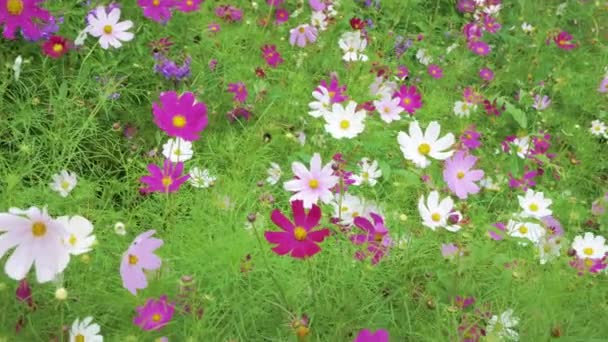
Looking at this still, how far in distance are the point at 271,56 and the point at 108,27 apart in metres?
0.57

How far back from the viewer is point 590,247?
149 cm

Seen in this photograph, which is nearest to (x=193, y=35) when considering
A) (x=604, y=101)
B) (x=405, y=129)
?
(x=405, y=129)

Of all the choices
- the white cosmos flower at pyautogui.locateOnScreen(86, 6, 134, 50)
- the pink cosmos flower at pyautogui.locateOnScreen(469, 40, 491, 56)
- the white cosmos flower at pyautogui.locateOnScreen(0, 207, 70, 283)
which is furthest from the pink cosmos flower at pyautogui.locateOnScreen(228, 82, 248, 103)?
the pink cosmos flower at pyautogui.locateOnScreen(469, 40, 491, 56)

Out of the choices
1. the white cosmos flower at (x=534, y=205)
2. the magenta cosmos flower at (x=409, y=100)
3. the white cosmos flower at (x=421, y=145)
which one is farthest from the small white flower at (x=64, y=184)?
the white cosmos flower at (x=534, y=205)

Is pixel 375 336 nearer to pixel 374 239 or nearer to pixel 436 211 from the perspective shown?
pixel 374 239

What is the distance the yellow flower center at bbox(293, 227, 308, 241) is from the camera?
3.08 feet

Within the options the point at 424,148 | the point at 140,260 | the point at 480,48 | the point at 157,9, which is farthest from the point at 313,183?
the point at 480,48

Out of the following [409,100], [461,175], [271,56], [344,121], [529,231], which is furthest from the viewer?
[271,56]

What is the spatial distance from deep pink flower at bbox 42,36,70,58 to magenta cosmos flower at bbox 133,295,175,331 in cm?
107

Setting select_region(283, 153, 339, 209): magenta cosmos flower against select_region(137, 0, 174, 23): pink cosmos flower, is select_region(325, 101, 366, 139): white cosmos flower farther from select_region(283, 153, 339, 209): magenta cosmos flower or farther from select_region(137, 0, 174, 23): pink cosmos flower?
select_region(137, 0, 174, 23): pink cosmos flower

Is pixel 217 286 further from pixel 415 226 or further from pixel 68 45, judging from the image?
pixel 68 45

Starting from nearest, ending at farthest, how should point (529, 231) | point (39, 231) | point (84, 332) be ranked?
point (39, 231)
point (84, 332)
point (529, 231)

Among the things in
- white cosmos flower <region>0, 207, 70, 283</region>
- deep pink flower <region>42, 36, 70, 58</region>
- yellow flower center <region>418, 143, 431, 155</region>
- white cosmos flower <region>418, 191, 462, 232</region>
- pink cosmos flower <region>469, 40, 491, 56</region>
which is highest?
white cosmos flower <region>0, 207, 70, 283</region>

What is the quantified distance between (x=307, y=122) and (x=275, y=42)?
1.89 feet
